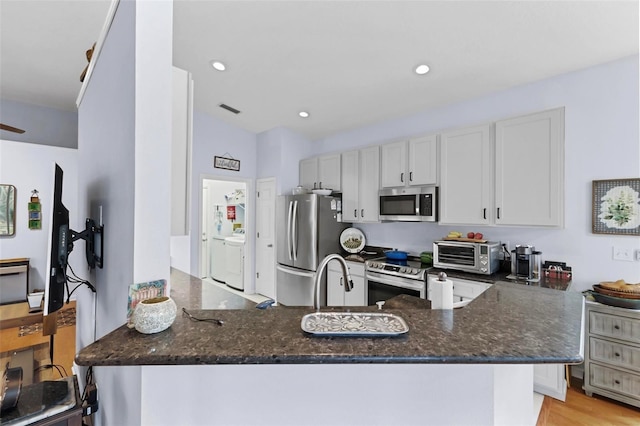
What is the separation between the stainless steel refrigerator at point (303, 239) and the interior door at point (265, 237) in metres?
0.40

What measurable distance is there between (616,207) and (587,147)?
568mm

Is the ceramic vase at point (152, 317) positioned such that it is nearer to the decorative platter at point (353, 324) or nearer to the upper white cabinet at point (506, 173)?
the decorative platter at point (353, 324)

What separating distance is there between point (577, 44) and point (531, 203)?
1.30 metres

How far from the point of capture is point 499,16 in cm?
210

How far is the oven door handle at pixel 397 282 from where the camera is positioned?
9.53ft

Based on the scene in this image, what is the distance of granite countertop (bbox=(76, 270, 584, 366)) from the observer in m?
0.74

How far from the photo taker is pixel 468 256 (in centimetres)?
281

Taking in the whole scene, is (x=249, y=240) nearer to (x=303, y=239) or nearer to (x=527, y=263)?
(x=303, y=239)

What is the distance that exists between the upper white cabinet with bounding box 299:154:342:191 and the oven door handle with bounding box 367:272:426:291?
1.36 metres

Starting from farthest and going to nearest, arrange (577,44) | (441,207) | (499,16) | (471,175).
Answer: (441,207)
(471,175)
(577,44)
(499,16)

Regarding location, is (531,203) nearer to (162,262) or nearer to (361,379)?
(361,379)

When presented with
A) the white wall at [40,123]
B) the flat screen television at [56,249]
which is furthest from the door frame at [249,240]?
the flat screen television at [56,249]

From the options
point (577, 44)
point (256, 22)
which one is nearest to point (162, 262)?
point (256, 22)

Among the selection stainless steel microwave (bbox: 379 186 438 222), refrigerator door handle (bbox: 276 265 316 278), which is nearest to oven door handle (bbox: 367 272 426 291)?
stainless steel microwave (bbox: 379 186 438 222)
